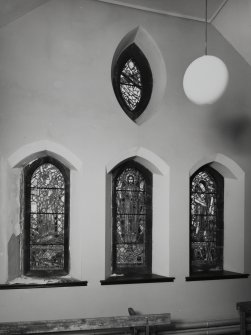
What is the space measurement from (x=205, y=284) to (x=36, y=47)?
3.90m

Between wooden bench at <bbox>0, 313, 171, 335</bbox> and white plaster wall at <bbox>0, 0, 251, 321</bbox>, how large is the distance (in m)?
0.41

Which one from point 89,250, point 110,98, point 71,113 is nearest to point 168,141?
point 110,98

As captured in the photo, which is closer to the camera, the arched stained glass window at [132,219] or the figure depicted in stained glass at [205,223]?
the arched stained glass window at [132,219]

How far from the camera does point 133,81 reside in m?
6.77

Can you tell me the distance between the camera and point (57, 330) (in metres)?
5.48

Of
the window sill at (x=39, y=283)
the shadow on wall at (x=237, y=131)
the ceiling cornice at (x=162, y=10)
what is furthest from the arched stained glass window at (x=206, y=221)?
the ceiling cornice at (x=162, y=10)

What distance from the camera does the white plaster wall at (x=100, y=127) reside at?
5.88m

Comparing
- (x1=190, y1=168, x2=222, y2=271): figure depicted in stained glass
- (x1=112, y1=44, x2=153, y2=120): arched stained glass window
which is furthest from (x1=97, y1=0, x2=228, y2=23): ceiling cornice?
(x1=190, y1=168, x2=222, y2=271): figure depicted in stained glass

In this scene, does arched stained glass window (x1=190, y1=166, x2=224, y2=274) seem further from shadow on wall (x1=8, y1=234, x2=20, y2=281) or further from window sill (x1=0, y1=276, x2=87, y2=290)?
shadow on wall (x1=8, y1=234, x2=20, y2=281)

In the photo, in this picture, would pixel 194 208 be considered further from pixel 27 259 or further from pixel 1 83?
pixel 1 83

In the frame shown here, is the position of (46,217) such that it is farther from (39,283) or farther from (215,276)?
(215,276)

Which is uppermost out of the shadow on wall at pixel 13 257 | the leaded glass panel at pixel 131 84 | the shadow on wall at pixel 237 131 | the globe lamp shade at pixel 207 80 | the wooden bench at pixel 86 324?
the leaded glass panel at pixel 131 84

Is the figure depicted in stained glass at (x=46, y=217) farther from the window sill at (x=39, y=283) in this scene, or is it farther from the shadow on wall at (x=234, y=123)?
the shadow on wall at (x=234, y=123)

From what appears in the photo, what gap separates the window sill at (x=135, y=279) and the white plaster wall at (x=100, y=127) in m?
0.08
